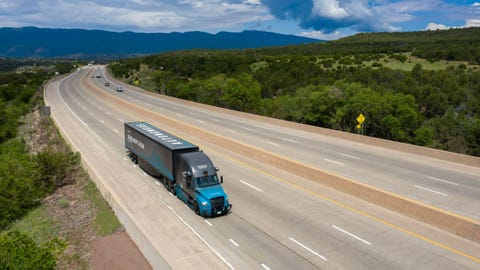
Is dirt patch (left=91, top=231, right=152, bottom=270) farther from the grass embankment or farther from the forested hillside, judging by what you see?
the forested hillside

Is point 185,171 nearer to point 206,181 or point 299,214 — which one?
point 206,181

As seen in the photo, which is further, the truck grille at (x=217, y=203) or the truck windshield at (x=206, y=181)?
the truck windshield at (x=206, y=181)

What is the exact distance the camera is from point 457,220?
53.9 ft

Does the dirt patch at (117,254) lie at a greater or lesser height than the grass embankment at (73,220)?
greater

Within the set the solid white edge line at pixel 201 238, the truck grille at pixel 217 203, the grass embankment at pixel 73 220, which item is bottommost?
the grass embankment at pixel 73 220

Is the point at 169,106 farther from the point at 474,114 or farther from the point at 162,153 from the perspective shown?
the point at 474,114

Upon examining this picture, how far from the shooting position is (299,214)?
62.6 ft

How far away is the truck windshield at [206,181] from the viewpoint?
19.3 m

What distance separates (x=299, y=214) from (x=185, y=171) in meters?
6.27

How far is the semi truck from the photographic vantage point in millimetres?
18816

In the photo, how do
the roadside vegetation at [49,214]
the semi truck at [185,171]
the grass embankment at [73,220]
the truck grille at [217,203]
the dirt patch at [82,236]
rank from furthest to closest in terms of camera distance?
1. the grass embankment at [73,220]
2. the semi truck at [185,171]
3. the truck grille at [217,203]
4. the dirt patch at [82,236]
5. the roadside vegetation at [49,214]

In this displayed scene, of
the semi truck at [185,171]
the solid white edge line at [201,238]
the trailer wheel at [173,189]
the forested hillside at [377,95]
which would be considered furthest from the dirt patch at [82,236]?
the forested hillside at [377,95]

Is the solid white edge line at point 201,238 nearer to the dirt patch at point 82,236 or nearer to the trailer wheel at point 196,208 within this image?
the trailer wheel at point 196,208

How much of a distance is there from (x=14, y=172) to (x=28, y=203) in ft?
13.1
